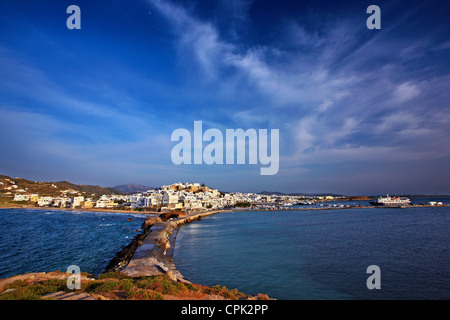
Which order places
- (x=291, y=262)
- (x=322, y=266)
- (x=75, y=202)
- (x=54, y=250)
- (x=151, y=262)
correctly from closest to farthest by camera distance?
(x=151, y=262) → (x=322, y=266) → (x=291, y=262) → (x=54, y=250) → (x=75, y=202)

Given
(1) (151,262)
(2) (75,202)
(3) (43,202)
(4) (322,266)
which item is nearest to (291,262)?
(4) (322,266)

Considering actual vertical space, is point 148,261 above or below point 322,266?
above

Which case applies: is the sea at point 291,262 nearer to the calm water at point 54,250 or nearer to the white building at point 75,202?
the calm water at point 54,250

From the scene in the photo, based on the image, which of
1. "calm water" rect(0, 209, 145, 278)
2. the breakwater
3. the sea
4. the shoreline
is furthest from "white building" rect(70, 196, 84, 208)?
the shoreline

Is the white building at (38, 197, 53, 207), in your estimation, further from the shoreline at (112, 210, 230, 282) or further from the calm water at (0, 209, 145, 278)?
the shoreline at (112, 210, 230, 282)

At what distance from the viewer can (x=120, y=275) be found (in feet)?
39.8

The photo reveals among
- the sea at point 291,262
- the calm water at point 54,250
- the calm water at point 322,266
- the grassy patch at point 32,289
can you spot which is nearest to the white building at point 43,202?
the calm water at point 54,250

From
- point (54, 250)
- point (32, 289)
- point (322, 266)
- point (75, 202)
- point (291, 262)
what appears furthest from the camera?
point (75, 202)

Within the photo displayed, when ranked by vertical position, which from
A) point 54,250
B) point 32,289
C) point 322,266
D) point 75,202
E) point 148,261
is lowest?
point 75,202

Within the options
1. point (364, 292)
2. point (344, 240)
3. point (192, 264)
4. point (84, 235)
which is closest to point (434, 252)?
point (344, 240)

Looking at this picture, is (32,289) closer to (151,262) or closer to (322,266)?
(151,262)
